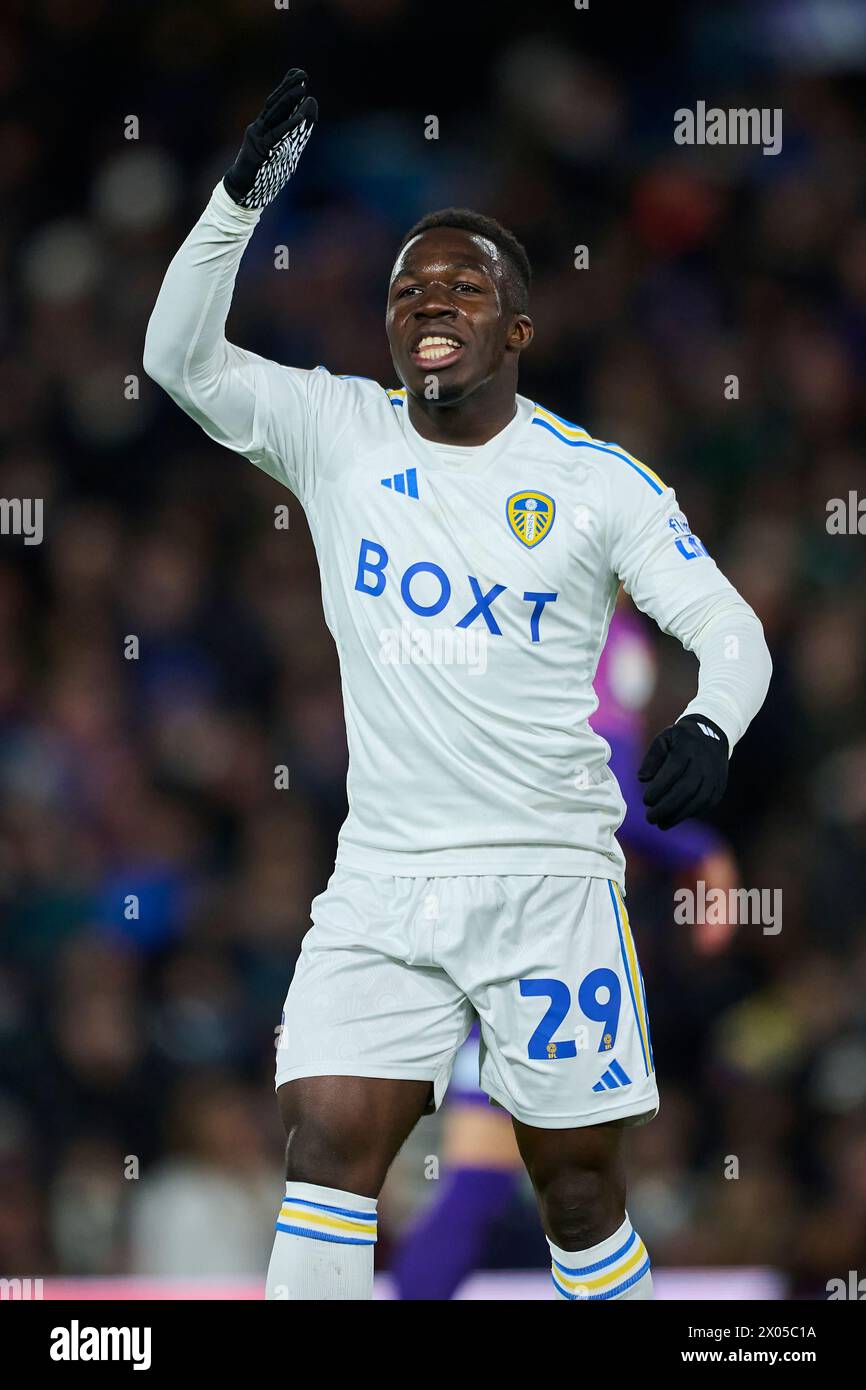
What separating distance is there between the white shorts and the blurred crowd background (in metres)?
1.49

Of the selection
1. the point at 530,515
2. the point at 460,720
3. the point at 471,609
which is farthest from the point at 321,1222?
the point at 530,515

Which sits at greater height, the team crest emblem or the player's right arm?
the player's right arm

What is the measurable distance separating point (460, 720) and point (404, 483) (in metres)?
0.39

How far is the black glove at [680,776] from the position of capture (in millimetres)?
2469

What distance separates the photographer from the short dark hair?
9.99ft

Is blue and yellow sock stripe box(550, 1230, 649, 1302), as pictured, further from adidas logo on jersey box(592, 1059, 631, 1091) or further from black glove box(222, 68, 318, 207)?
black glove box(222, 68, 318, 207)

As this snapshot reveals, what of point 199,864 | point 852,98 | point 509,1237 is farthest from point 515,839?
point 852,98

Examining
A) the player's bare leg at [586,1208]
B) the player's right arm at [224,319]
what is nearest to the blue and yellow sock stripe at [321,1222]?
the player's bare leg at [586,1208]

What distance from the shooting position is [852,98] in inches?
235

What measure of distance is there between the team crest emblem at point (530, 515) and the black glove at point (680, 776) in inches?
19.1

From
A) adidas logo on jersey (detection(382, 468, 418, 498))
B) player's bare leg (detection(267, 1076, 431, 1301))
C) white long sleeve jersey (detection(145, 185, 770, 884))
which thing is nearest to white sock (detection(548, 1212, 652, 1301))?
player's bare leg (detection(267, 1076, 431, 1301))

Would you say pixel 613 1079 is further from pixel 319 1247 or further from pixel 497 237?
pixel 497 237

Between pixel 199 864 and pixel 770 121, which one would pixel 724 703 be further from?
pixel 770 121

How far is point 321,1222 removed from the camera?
2617 mm
